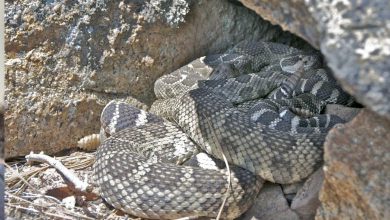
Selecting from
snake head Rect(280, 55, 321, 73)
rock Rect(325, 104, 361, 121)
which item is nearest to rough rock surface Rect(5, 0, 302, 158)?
snake head Rect(280, 55, 321, 73)

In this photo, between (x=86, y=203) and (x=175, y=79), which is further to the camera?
(x=175, y=79)

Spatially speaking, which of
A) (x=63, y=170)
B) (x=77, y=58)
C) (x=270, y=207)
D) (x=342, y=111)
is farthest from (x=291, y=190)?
(x=77, y=58)

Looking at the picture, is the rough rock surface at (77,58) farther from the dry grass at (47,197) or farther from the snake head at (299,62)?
the snake head at (299,62)

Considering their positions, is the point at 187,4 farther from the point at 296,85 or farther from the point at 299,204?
the point at 299,204

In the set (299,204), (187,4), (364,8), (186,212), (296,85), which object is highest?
(364,8)

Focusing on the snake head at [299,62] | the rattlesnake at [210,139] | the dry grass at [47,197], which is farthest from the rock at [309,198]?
the snake head at [299,62]

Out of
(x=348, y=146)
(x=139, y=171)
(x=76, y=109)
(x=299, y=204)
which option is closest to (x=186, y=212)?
(x=139, y=171)

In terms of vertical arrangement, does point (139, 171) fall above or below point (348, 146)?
below

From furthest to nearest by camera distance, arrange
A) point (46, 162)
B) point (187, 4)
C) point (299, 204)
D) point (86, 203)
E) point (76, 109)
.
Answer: point (187, 4) → point (76, 109) → point (46, 162) → point (86, 203) → point (299, 204)
